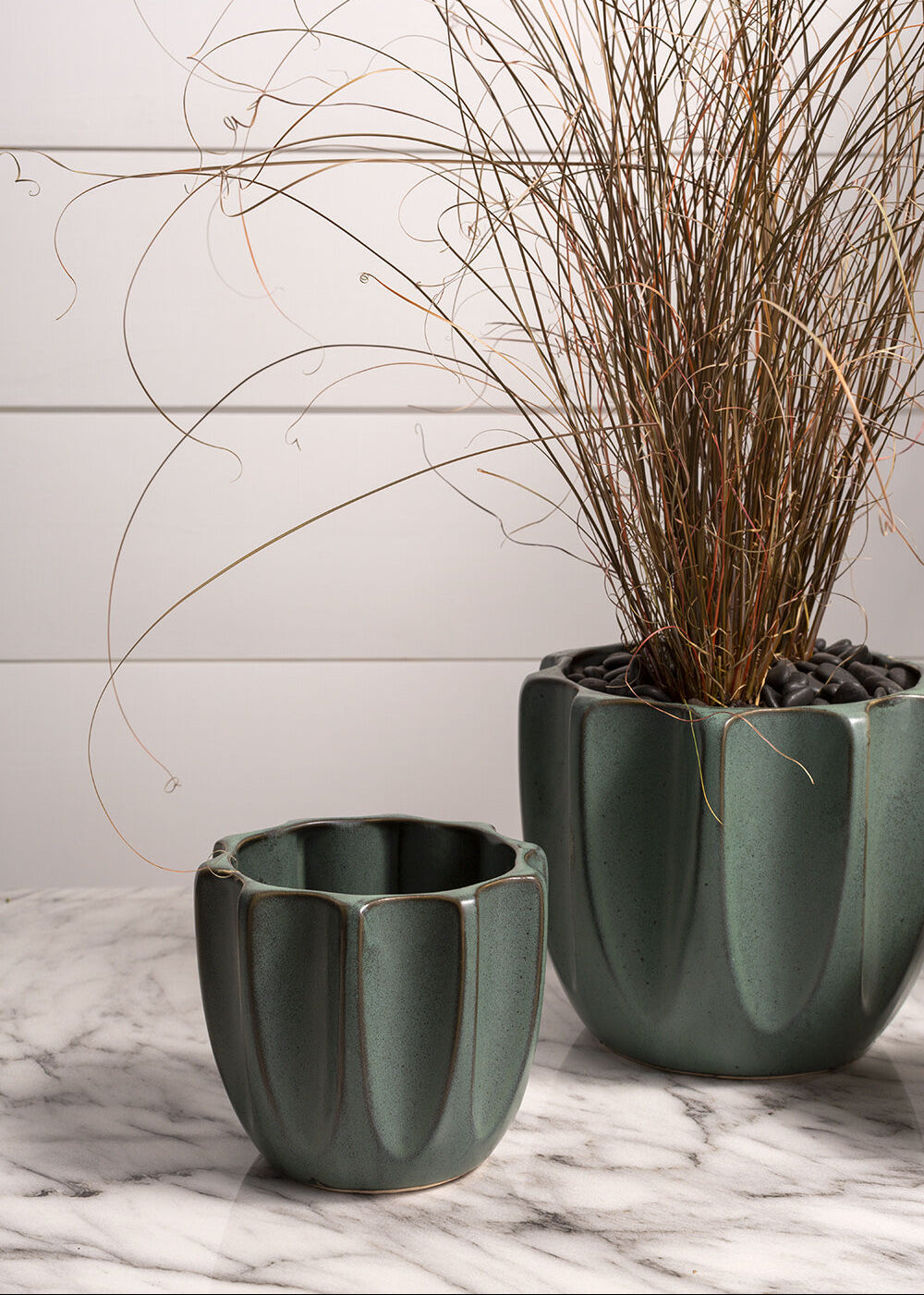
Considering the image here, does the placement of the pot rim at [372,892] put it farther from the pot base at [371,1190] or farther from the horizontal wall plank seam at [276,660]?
the horizontal wall plank seam at [276,660]

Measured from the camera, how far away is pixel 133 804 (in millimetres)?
957

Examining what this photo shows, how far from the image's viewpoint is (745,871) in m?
0.55

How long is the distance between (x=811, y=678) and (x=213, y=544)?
0.47 metres

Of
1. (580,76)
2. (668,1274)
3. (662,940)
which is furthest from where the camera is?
(580,76)

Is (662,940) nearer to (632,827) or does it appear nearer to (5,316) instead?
(632,827)

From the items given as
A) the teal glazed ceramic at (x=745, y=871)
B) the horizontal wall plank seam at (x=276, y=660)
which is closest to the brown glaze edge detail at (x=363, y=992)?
the teal glazed ceramic at (x=745, y=871)

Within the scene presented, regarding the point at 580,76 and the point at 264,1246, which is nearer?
the point at 264,1246

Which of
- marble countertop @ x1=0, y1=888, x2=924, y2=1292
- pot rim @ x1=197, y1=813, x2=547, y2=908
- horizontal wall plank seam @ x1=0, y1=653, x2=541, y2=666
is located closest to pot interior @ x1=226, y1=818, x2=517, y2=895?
pot rim @ x1=197, y1=813, x2=547, y2=908

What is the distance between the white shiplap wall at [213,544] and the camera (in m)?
0.88

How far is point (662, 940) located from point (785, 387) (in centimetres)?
23

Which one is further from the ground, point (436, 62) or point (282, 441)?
point (436, 62)

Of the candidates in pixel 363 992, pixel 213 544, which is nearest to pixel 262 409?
pixel 213 544

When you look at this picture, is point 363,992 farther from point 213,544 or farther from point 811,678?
point 213,544

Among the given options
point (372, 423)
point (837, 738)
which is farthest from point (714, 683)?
point (372, 423)
